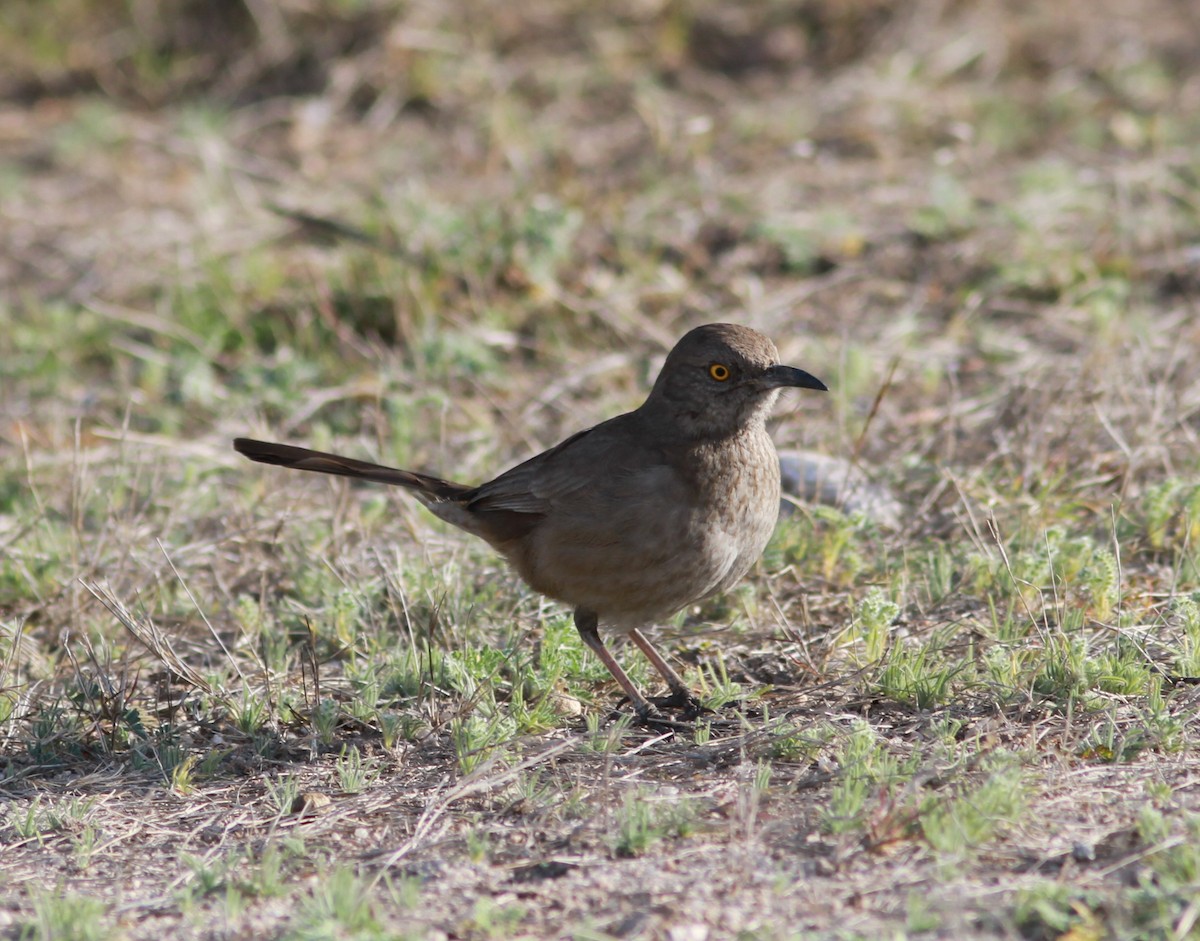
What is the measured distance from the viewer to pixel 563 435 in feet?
22.0

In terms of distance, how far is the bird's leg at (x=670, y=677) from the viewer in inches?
189

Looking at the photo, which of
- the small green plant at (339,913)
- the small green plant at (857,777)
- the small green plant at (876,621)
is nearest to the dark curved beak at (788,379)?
the small green plant at (876,621)

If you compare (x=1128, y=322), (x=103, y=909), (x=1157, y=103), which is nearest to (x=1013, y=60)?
(x=1157, y=103)

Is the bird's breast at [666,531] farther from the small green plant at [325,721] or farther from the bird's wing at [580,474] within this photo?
the small green plant at [325,721]

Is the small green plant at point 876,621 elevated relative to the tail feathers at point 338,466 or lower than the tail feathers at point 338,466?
lower

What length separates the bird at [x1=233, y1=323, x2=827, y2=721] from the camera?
475cm

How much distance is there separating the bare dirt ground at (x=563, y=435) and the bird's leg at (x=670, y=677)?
9 centimetres

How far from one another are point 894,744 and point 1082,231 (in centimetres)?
456

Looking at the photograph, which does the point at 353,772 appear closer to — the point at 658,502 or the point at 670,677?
the point at 670,677

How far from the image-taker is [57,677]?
16.9ft

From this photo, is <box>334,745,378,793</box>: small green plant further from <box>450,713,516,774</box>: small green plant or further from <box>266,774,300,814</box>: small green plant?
<box>450,713,516,774</box>: small green plant

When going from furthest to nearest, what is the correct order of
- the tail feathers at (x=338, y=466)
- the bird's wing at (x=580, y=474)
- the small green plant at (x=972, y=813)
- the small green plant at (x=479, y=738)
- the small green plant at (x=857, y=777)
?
the tail feathers at (x=338, y=466), the bird's wing at (x=580, y=474), the small green plant at (x=479, y=738), the small green plant at (x=857, y=777), the small green plant at (x=972, y=813)

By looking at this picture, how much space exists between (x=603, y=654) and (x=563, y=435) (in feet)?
6.22

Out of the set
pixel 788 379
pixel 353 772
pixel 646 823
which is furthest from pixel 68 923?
pixel 788 379
